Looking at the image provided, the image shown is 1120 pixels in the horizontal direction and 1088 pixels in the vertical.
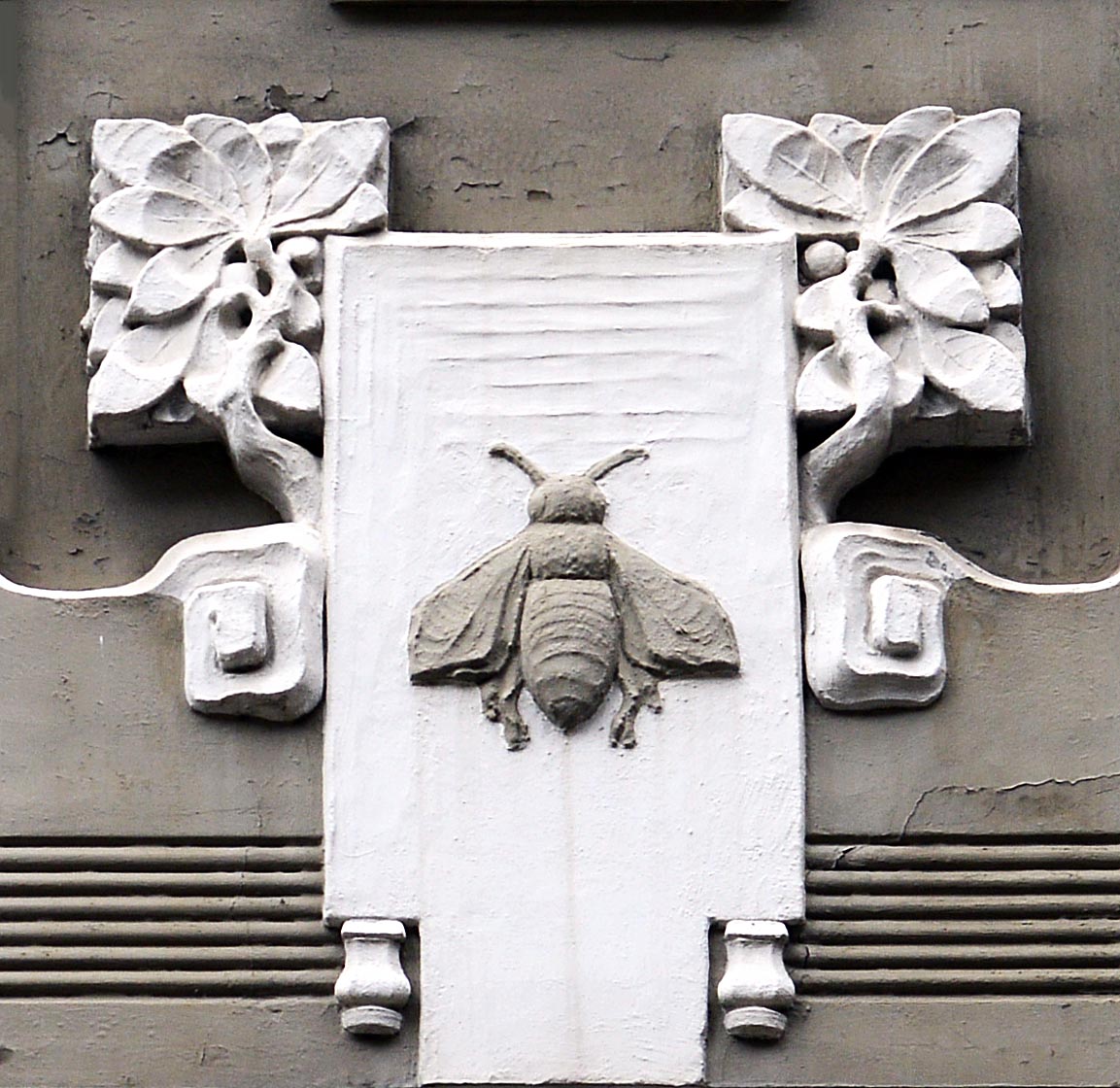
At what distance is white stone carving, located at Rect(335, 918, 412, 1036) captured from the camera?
19.2 ft

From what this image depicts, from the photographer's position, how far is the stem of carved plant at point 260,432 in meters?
6.20

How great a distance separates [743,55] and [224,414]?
1.23 metres

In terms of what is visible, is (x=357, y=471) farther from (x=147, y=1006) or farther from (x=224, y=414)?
(x=147, y=1006)

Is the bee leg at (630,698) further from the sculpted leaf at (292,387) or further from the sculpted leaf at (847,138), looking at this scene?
the sculpted leaf at (847,138)

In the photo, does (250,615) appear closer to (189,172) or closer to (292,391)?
(292,391)

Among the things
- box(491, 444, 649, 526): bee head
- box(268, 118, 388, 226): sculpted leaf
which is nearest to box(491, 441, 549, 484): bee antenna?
box(491, 444, 649, 526): bee head

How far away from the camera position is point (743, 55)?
6.65 metres

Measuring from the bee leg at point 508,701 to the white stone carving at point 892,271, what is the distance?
59 centimetres

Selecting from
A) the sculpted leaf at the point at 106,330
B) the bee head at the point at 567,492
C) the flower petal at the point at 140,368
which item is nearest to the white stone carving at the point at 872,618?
the bee head at the point at 567,492

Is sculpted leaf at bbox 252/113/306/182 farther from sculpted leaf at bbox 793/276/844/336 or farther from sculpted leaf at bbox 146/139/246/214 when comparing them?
sculpted leaf at bbox 793/276/844/336

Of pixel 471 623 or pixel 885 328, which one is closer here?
pixel 471 623

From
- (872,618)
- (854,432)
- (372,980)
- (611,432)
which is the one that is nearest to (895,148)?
(854,432)

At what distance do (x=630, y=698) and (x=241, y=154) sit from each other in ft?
4.07

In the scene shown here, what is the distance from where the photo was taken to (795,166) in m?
6.42
